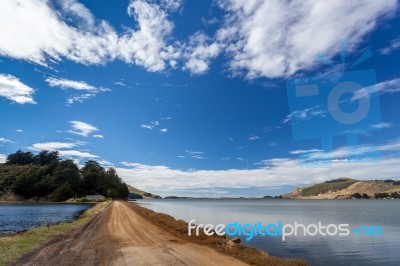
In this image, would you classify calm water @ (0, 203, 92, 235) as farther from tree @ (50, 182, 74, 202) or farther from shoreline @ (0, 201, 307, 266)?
tree @ (50, 182, 74, 202)

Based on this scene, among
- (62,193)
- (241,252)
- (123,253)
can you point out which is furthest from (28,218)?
(62,193)

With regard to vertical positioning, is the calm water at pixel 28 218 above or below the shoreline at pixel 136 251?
above

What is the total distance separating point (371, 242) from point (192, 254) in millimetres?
22693

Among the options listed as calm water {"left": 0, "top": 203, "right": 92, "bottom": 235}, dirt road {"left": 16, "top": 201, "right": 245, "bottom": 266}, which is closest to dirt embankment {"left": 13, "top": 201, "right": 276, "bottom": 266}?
dirt road {"left": 16, "top": 201, "right": 245, "bottom": 266}

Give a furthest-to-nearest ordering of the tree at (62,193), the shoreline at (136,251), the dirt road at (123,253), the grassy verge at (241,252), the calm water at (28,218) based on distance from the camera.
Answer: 1. the tree at (62,193)
2. the calm water at (28,218)
3. the grassy verge at (241,252)
4. the shoreline at (136,251)
5. the dirt road at (123,253)

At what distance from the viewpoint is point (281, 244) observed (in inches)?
1203

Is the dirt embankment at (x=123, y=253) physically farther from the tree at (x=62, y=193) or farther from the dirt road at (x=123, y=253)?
the tree at (x=62, y=193)

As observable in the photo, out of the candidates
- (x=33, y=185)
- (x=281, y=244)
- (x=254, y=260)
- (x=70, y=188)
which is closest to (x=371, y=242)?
(x=281, y=244)

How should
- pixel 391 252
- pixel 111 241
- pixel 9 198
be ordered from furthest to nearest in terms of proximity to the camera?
1. pixel 9 198
2. pixel 391 252
3. pixel 111 241

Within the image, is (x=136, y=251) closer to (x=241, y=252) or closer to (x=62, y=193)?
(x=241, y=252)

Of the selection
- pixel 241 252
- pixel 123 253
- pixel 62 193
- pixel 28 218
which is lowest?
pixel 241 252

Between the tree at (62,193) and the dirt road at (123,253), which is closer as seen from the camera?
the dirt road at (123,253)

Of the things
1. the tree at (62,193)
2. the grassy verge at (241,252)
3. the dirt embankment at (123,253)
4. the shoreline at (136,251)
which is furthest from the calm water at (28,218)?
the tree at (62,193)

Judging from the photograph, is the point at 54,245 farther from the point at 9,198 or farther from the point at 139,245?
the point at 9,198
